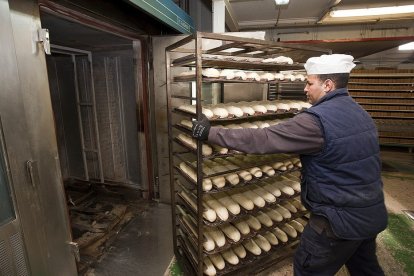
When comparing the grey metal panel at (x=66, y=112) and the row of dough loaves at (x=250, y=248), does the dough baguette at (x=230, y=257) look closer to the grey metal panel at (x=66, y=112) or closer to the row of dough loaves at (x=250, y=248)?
the row of dough loaves at (x=250, y=248)

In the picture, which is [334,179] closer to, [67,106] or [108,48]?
[108,48]

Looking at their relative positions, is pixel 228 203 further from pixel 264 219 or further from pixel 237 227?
pixel 264 219

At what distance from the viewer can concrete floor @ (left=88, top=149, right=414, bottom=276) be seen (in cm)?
222

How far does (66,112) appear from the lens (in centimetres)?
374

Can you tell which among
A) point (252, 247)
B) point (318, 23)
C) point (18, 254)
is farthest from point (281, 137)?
point (318, 23)

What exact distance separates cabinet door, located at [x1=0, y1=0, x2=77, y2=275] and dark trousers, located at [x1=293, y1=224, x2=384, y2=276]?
1.68 m

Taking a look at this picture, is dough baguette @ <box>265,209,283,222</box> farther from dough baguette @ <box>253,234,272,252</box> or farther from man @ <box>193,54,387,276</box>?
man @ <box>193,54,387,276</box>

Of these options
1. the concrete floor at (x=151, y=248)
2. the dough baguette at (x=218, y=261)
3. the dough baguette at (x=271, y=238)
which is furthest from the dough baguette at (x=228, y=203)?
the concrete floor at (x=151, y=248)

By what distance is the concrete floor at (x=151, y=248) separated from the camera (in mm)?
2225

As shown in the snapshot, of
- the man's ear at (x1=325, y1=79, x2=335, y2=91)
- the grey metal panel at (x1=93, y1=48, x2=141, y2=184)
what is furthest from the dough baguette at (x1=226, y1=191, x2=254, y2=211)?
the grey metal panel at (x1=93, y1=48, x2=141, y2=184)

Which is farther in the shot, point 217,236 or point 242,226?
point 242,226

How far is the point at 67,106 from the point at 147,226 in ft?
7.50

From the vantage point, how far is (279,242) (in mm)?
2264

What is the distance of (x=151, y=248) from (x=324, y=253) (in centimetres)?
178
